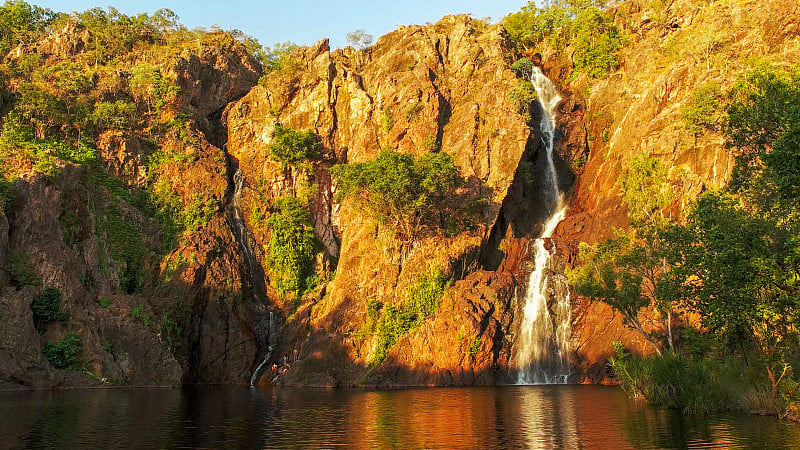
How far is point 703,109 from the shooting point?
53.3 meters

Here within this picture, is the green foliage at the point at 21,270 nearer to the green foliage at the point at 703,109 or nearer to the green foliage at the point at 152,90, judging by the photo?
the green foliage at the point at 152,90

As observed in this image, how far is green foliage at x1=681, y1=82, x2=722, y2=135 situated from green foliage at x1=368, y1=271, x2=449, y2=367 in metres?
25.7

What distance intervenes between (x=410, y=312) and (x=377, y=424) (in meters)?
31.3

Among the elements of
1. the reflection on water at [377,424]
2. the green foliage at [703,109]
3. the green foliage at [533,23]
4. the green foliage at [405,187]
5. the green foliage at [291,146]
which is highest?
the green foliage at [533,23]

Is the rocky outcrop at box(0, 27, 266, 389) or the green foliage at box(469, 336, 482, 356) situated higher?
the rocky outcrop at box(0, 27, 266, 389)

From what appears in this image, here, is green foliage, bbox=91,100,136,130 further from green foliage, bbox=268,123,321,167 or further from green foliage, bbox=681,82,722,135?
green foliage, bbox=681,82,722,135

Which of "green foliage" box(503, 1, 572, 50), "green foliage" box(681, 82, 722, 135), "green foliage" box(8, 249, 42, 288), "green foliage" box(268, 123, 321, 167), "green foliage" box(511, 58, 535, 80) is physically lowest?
"green foliage" box(8, 249, 42, 288)

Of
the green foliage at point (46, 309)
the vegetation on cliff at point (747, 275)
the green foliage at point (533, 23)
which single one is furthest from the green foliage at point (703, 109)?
the green foliage at point (46, 309)

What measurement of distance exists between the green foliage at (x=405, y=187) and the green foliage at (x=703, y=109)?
20.9 m

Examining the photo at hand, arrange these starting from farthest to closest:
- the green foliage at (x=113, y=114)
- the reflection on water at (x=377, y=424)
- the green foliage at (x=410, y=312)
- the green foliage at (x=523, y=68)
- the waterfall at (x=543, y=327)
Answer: the green foliage at (x=523, y=68), the green foliage at (x=113, y=114), the green foliage at (x=410, y=312), the waterfall at (x=543, y=327), the reflection on water at (x=377, y=424)

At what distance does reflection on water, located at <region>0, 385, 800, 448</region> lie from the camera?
19.1m

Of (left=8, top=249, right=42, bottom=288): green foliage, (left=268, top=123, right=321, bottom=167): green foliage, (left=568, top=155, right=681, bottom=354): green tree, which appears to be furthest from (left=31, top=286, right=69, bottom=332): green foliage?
(left=568, top=155, right=681, bottom=354): green tree

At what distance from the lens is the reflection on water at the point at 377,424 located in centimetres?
1912

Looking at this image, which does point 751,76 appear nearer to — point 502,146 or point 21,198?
point 502,146
